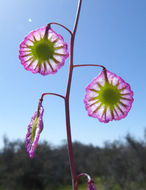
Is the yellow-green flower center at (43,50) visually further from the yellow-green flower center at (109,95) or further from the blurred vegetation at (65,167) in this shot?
the blurred vegetation at (65,167)

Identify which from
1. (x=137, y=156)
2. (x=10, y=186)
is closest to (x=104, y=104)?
(x=137, y=156)

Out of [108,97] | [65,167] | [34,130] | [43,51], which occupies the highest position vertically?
[43,51]

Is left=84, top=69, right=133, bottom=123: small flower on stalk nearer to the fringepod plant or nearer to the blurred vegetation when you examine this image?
the fringepod plant

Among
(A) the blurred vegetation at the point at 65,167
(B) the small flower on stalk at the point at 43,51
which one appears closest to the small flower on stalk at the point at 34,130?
(B) the small flower on stalk at the point at 43,51

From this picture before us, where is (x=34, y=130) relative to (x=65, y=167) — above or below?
above

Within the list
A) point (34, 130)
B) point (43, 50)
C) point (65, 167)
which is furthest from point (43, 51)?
point (65, 167)

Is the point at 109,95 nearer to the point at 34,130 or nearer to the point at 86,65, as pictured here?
the point at 86,65
